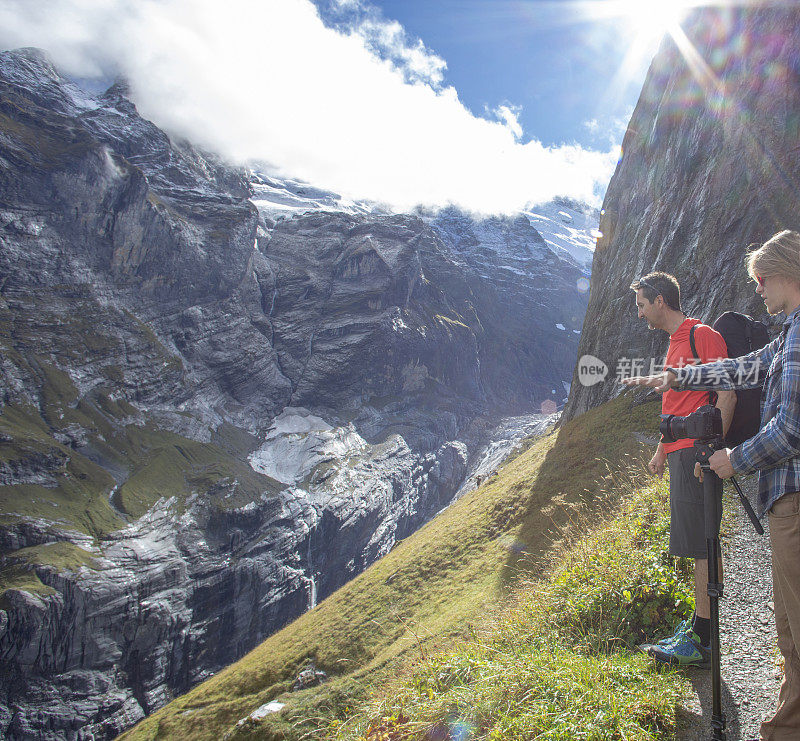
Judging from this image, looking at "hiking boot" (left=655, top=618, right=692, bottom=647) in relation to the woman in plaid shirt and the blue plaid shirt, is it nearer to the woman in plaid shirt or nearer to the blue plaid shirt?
the woman in plaid shirt

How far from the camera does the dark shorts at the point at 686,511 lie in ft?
17.0

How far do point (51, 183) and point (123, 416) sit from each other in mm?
103947

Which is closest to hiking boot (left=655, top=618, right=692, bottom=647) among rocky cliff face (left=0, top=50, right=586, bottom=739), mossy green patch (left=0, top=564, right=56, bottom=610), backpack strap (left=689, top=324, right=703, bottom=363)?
backpack strap (left=689, top=324, right=703, bottom=363)

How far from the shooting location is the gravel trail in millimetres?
4152

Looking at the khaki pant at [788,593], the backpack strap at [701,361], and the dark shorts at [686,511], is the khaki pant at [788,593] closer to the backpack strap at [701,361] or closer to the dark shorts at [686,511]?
the dark shorts at [686,511]

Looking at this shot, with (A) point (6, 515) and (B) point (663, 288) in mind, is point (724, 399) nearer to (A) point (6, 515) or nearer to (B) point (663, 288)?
(B) point (663, 288)

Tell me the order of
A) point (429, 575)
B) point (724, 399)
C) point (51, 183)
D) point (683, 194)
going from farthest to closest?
point (51, 183) → point (683, 194) → point (429, 575) → point (724, 399)

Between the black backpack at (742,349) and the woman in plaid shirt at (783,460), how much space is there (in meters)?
0.73

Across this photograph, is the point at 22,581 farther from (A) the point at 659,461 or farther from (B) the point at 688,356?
(B) the point at 688,356

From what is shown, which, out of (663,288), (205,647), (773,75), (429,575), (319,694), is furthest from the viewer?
(205,647)

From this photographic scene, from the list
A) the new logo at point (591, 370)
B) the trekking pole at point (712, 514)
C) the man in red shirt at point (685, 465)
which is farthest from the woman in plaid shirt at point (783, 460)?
the new logo at point (591, 370)

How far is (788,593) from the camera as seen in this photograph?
3537 mm

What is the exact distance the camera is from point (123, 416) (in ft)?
521

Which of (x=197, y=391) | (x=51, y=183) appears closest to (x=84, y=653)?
(x=197, y=391)
